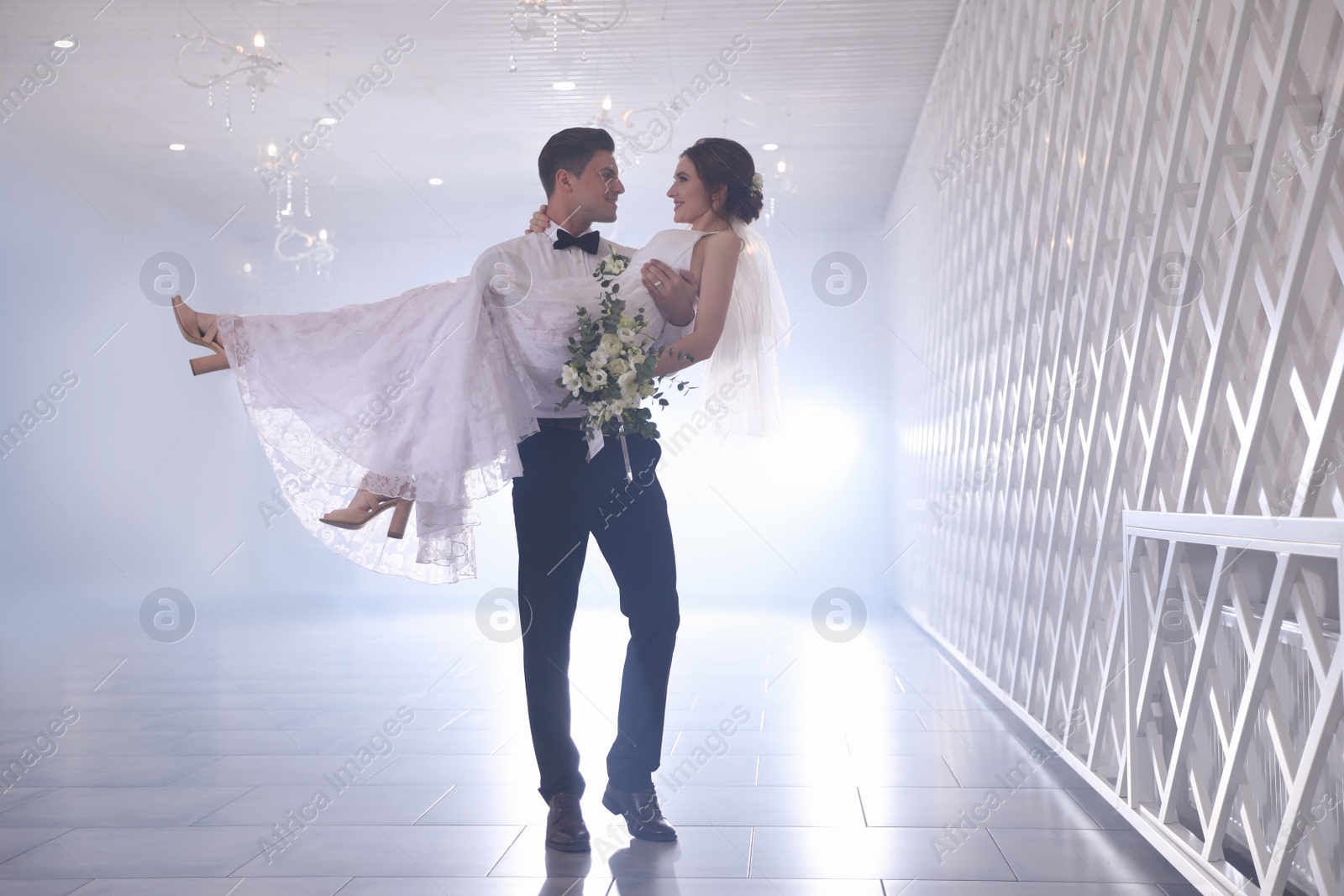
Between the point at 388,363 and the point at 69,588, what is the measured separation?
5362 mm

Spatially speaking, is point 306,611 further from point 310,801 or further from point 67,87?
point 310,801

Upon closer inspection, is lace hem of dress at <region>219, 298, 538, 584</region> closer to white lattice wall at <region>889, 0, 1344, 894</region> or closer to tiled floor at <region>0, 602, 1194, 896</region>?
tiled floor at <region>0, 602, 1194, 896</region>

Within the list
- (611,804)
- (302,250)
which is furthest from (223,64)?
(611,804)

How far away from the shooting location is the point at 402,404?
183cm

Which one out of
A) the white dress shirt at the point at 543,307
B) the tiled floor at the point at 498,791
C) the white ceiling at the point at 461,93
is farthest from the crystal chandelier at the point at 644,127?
the white dress shirt at the point at 543,307

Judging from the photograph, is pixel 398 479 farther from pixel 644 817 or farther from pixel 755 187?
pixel 755 187

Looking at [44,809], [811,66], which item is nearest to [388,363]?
[44,809]

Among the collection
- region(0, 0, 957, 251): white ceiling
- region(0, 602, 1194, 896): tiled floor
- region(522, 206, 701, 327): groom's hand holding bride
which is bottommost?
region(0, 602, 1194, 896): tiled floor

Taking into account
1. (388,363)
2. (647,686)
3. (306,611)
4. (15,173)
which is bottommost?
(306,611)

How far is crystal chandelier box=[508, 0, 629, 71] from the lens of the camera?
3.58 metres

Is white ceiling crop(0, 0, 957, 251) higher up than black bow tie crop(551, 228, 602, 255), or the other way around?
white ceiling crop(0, 0, 957, 251)

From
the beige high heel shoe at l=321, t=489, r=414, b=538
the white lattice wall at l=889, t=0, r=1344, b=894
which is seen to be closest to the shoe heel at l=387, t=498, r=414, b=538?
the beige high heel shoe at l=321, t=489, r=414, b=538

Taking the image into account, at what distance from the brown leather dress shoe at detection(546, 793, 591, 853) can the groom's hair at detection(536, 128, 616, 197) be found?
3.58 ft

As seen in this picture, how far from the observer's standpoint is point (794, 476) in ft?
25.7
